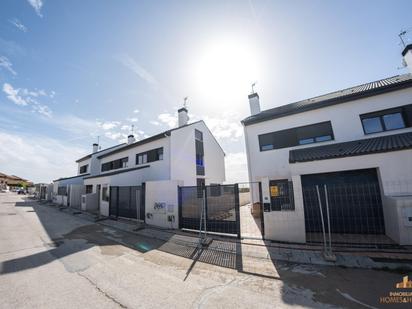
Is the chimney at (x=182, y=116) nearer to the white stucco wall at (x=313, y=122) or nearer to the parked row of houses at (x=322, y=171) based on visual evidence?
the parked row of houses at (x=322, y=171)

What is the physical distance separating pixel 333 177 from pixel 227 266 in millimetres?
6327

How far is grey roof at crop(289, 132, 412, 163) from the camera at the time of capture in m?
6.78

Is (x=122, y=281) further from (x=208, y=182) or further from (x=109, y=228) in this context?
(x=208, y=182)

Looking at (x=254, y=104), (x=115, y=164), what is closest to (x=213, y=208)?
(x=254, y=104)

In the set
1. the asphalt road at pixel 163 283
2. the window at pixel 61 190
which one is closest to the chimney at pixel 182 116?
the asphalt road at pixel 163 283

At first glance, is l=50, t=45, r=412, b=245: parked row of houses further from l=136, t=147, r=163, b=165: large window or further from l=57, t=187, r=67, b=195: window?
l=57, t=187, r=67, b=195: window

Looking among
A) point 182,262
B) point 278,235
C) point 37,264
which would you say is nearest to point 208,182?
point 278,235

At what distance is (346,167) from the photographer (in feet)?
23.9

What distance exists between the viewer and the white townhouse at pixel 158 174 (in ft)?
33.0

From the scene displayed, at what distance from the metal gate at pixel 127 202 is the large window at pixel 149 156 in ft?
11.9

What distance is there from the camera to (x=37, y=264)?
513 centimetres
